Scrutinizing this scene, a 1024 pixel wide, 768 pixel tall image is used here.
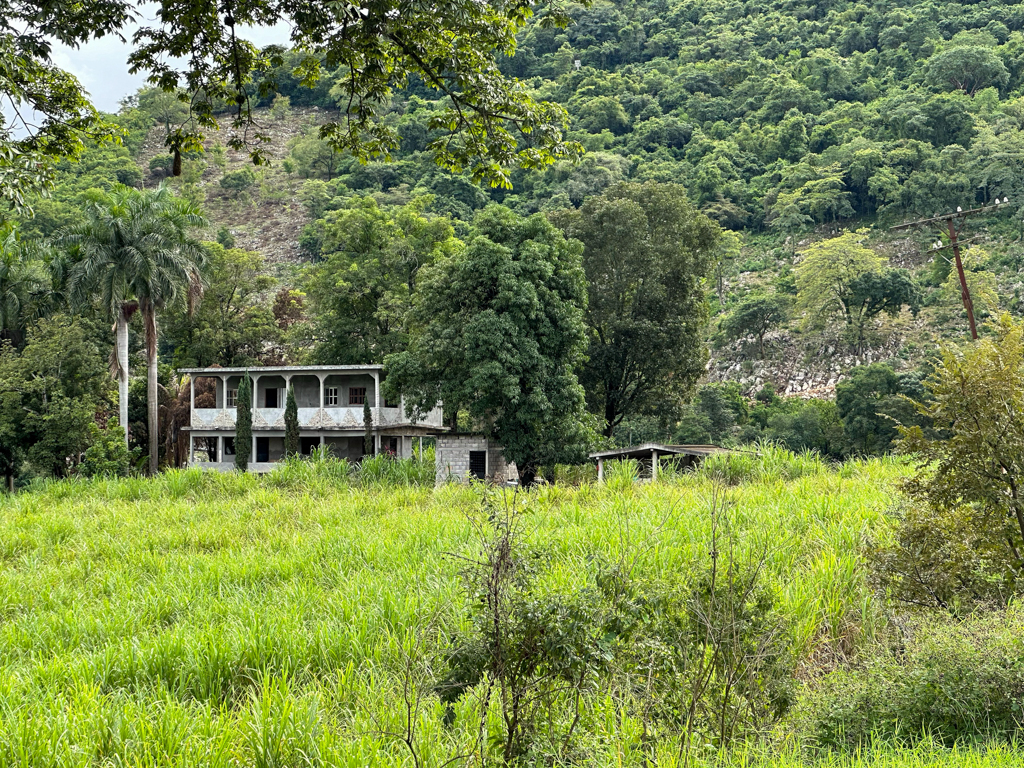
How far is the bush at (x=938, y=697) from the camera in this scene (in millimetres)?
4695

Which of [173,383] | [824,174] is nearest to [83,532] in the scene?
[173,383]

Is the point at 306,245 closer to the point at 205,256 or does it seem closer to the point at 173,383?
the point at 173,383

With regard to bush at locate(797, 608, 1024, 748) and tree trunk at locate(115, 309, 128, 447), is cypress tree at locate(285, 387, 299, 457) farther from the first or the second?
bush at locate(797, 608, 1024, 748)

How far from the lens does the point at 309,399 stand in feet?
116

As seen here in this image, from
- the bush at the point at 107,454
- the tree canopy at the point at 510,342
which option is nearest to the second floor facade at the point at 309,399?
the bush at the point at 107,454

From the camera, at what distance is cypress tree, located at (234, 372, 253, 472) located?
107 ft

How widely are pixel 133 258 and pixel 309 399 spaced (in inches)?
404

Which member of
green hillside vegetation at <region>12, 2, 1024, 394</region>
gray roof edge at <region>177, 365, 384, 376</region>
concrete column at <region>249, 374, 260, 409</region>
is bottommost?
concrete column at <region>249, 374, 260, 409</region>

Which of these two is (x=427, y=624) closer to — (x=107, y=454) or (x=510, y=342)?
(x=510, y=342)

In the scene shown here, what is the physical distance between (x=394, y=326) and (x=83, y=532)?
23.6m

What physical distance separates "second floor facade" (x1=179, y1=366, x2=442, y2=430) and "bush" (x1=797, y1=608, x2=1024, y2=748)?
2805cm

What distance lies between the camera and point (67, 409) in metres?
25.9

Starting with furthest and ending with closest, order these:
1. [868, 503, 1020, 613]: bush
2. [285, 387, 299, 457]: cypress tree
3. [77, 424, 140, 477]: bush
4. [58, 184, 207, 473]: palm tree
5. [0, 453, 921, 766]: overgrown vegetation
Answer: [285, 387, 299, 457]: cypress tree
[58, 184, 207, 473]: palm tree
[77, 424, 140, 477]: bush
[868, 503, 1020, 613]: bush
[0, 453, 921, 766]: overgrown vegetation

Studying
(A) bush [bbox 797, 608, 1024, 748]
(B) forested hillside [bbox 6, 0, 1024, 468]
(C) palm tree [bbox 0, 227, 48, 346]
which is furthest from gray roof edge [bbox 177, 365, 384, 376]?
(A) bush [bbox 797, 608, 1024, 748]
